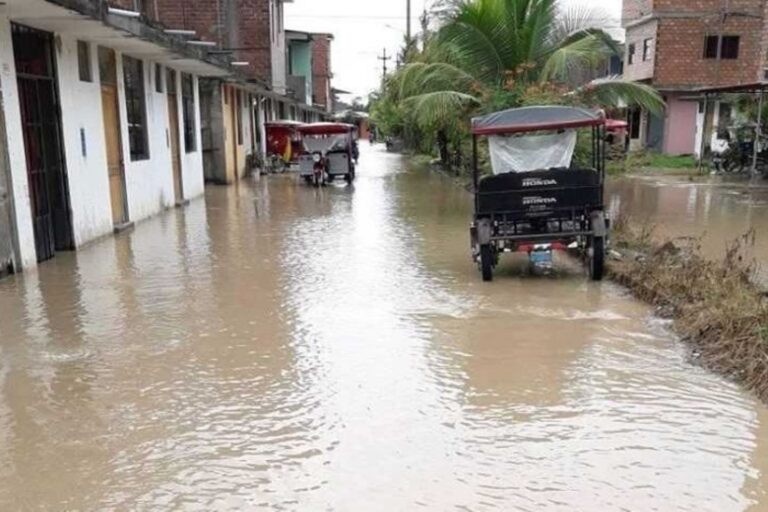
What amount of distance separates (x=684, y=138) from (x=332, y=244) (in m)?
24.0

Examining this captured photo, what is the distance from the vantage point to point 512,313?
684 centimetres

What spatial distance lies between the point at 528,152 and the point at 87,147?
6440mm

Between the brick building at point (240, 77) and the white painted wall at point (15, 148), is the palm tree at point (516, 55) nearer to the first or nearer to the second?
the white painted wall at point (15, 148)

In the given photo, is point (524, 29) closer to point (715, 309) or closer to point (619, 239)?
point (619, 239)

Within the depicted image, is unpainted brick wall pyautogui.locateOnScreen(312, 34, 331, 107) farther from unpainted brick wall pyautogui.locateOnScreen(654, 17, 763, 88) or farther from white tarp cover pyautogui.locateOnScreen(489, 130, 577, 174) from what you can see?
white tarp cover pyautogui.locateOnScreen(489, 130, 577, 174)

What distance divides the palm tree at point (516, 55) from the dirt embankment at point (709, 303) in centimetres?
535

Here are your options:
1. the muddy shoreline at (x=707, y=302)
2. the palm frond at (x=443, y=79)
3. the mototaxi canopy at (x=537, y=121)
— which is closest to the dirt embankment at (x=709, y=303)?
the muddy shoreline at (x=707, y=302)

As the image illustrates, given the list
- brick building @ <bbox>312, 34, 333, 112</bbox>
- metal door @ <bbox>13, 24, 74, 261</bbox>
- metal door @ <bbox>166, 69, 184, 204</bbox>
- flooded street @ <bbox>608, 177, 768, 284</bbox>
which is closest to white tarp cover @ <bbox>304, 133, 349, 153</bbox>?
metal door @ <bbox>166, 69, 184, 204</bbox>

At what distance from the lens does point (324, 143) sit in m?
21.9

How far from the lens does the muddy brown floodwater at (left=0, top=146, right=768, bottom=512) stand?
12.1ft

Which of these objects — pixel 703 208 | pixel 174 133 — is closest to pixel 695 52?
pixel 703 208

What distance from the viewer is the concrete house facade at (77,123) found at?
8375 millimetres

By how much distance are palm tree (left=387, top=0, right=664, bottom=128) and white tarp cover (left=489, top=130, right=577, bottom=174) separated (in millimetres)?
4314

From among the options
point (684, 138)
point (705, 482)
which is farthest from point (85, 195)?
point (684, 138)
